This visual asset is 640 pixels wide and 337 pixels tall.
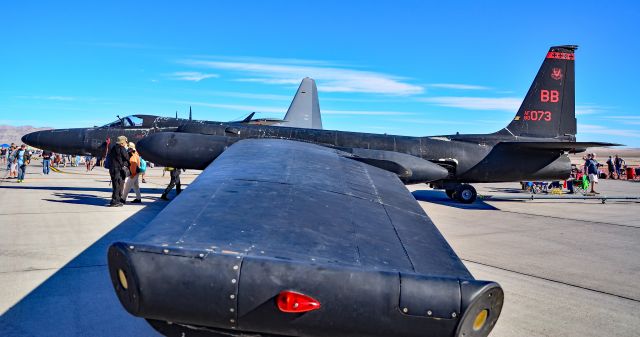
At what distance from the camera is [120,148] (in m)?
12.1

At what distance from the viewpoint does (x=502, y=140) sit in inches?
640

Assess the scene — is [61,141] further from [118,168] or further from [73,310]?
[73,310]

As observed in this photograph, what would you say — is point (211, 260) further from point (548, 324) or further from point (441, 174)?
point (441, 174)

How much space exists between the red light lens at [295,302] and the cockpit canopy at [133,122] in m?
13.6

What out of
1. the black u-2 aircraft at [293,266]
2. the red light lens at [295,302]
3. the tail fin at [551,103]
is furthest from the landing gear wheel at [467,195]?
the red light lens at [295,302]

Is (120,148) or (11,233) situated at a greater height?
(120,148)

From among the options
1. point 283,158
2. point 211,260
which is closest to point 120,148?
point 283,158

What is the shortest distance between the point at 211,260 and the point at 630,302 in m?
5.78

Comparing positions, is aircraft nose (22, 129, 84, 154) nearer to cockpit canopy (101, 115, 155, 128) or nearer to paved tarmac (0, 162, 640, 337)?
cockpit canopy (101, 115, 155, 128)

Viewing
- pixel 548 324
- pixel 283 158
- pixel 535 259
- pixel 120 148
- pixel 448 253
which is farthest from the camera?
pixel 120 148

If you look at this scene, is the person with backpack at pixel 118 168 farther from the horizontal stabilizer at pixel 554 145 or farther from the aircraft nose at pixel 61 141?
the horizontal stabilizer at pixel 554 145

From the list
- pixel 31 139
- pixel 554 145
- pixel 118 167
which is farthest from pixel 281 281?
pixel 31 139

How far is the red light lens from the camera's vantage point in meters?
2.34

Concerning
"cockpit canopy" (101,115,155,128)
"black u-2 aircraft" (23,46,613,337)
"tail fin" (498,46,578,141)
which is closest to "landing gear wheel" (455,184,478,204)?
"tail fin" (498,46,578,141)
